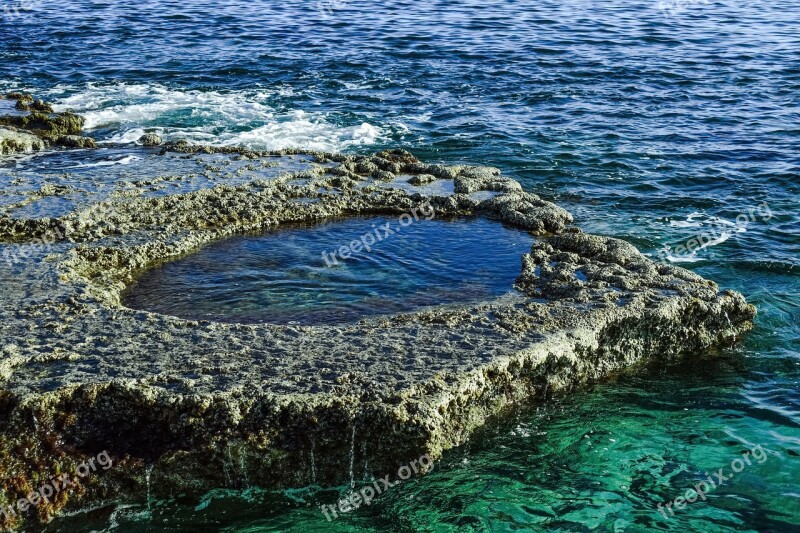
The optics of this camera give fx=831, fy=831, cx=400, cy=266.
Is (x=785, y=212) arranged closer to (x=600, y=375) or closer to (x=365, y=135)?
(x=600, y=375)

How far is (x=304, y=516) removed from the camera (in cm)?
759

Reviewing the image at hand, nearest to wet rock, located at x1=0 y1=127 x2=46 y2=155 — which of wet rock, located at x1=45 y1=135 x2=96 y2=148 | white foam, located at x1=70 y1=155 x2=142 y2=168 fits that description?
wet rock, located at x1=45 y1=135 x2=96 y2=148

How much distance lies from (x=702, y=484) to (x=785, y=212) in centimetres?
859

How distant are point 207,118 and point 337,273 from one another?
995 cm

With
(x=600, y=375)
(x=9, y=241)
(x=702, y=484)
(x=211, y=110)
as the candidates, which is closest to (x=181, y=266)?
(x=9, y=241)

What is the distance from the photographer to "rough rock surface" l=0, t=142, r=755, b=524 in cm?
765

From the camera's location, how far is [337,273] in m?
11.4

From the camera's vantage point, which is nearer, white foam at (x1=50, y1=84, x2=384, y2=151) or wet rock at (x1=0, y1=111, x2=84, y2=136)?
wet rock at (x1=0, y1=111, x2=84, y2=136)

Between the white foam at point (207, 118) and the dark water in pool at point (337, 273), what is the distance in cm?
552

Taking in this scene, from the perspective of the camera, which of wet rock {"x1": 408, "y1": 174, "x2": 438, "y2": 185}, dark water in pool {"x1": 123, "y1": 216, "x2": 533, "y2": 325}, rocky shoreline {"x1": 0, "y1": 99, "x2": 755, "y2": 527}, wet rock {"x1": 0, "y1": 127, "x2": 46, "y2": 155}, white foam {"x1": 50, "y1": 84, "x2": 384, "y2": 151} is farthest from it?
white foam {"x1": 50, "y1": 84, "x2": 384, "y2": 151}

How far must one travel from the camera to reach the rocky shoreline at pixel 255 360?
7648mm

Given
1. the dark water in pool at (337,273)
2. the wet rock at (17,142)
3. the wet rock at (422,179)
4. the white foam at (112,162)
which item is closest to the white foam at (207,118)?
the wet rock at (17,142)

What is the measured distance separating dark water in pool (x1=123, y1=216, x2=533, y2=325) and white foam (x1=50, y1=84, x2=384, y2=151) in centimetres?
552

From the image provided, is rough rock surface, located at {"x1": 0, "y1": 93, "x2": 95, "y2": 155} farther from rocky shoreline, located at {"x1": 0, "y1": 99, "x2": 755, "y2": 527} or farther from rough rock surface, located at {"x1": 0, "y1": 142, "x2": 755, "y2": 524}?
rough rock surface, located at {"x1": 0, "y1": 142, "x2": 755, "y2": 524}
